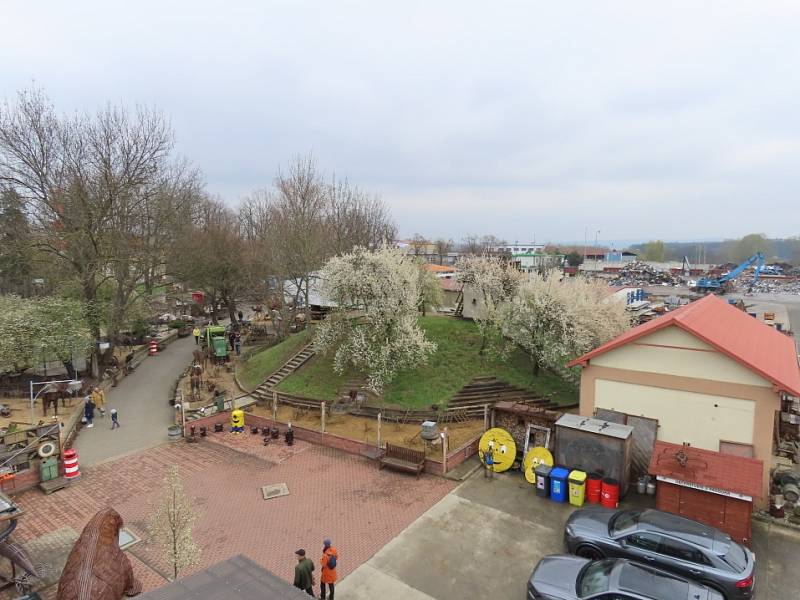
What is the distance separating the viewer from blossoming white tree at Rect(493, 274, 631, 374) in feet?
65.7

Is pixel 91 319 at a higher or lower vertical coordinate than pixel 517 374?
higher

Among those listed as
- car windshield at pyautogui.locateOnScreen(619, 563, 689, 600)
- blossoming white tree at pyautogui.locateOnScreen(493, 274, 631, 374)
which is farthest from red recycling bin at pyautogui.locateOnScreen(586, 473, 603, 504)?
blossoming white tree at pyautogui.locateOnScreen(493, 274, 631, 374)

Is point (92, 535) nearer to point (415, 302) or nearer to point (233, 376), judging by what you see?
point (415, 302)

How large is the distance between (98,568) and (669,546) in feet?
35.7

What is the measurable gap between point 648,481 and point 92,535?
13.6m

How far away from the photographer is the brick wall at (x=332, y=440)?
588 inches

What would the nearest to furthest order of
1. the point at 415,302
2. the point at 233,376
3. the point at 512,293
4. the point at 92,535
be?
the point at 92,535 → the point at 415,302 → the point at 512,293 → the point at 233,376

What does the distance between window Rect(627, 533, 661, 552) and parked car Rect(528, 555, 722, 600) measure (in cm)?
94

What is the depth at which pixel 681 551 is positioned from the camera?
933cm

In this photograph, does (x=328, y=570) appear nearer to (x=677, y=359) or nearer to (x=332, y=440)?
(x=332, y=440)

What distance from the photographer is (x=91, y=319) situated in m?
25.5

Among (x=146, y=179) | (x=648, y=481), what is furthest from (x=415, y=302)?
(x=146, y=179)

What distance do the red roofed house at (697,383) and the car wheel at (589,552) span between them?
5.44 m

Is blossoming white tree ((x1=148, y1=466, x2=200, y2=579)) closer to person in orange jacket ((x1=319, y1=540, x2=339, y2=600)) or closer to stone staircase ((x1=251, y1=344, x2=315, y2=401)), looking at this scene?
person in orange jacket ((x1=319, y1=540, x2=339, y2=600))
